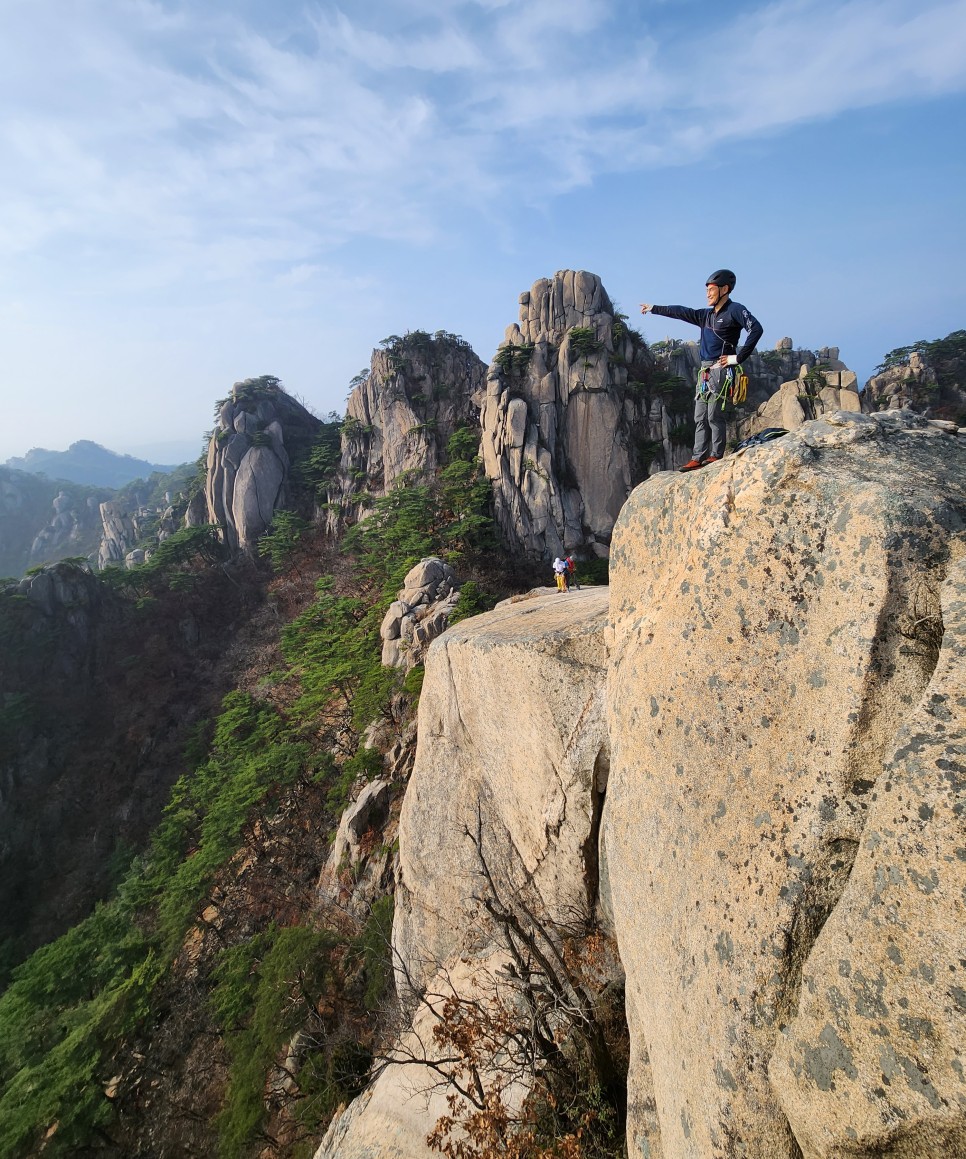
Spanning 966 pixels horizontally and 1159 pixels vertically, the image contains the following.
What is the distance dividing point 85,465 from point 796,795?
641 ft

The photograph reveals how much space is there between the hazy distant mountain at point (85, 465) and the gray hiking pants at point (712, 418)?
524 feet

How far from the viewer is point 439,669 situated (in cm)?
880

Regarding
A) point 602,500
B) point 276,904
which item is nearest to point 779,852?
point 276,904

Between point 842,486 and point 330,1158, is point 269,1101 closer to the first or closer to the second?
point 330,1158

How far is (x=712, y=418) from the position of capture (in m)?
5.10

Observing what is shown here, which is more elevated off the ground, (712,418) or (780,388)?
(780,388)

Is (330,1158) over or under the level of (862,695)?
under

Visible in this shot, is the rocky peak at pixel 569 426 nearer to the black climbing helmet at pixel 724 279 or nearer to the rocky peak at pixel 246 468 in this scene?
the rocky peak at pixel 246 468

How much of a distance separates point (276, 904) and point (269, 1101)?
599 centimetres

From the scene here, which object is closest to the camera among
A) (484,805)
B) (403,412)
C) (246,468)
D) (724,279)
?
(724,279)

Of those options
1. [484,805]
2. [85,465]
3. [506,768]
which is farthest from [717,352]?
[85,465]

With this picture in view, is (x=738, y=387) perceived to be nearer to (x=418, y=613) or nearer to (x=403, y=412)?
(x=418, y=613)

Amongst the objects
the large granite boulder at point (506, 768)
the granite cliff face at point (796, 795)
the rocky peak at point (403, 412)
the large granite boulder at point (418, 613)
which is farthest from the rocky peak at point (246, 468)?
the granite cliff face at point (796, 795)

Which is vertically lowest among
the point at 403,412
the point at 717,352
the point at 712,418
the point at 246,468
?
the point at 712,418
